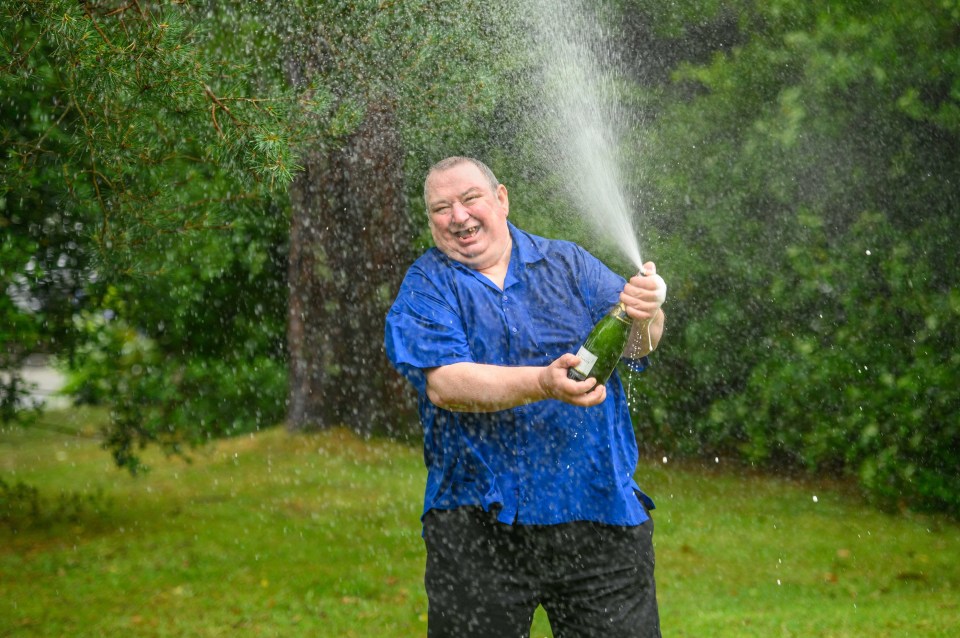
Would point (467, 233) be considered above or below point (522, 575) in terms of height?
above

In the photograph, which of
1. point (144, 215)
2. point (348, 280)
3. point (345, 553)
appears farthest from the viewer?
point (348, 280)

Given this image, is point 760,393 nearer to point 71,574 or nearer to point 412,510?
point 412,510

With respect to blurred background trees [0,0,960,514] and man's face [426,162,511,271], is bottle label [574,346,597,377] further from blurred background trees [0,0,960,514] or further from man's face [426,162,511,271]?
blurred background trees [0,0,960,514]

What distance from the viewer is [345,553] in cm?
643

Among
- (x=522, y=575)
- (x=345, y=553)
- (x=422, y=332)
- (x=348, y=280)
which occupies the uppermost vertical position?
(x=348, y=280)

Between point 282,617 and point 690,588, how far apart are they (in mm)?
2176

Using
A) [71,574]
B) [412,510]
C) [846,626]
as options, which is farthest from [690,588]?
[71,574]

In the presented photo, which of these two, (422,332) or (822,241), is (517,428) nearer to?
(422,332)

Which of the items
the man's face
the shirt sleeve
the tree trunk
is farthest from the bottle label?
the tree trunk

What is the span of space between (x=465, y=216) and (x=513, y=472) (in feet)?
2.23

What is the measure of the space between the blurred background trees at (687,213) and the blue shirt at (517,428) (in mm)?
2738

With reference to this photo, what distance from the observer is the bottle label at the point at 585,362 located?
2572 mm

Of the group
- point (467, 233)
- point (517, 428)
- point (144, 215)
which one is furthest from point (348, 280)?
point (517, 428)

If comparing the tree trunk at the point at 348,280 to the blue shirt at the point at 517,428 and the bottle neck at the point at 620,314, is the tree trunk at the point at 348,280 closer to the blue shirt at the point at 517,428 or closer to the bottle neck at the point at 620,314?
the blue shirt at the point at 517,428
